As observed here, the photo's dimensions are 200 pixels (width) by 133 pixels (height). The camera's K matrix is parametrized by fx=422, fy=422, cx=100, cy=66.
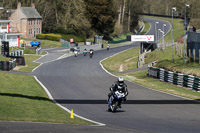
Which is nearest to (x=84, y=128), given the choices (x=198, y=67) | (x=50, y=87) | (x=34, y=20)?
(x=50, y=87)

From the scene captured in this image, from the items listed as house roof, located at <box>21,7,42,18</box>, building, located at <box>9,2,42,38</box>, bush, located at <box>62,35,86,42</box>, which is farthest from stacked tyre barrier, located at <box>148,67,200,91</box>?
house roof, located at <box>21,7,42,18</box>

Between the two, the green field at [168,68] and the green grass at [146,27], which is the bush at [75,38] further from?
the green field at [168,68]

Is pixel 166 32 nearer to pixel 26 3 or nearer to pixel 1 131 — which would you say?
pixel 26 3

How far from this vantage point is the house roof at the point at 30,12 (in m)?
100

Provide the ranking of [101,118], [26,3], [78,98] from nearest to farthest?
[101,118]
[78,98]
[26,3]

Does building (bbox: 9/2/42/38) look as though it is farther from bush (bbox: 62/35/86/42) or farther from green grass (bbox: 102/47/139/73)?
green grass (bbox: 102/47/139/73)

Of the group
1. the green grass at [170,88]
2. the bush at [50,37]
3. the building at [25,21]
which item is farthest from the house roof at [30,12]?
the green grass at [170,88]

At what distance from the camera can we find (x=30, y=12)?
102438 mm

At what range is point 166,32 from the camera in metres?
118

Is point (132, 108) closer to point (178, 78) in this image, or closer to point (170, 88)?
point (170, 88)

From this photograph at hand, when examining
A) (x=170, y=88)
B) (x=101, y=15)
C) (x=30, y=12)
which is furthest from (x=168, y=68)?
(x=101, y=15)

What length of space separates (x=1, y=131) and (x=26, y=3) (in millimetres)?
100030

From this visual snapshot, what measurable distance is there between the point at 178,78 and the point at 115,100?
1650 centimetres

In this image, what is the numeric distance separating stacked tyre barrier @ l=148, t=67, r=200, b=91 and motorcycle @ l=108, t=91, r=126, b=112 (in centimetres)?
1296
